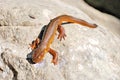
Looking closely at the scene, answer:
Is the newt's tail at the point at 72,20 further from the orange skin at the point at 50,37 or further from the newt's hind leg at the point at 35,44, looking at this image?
the newt's hind leg at the point at 35,44

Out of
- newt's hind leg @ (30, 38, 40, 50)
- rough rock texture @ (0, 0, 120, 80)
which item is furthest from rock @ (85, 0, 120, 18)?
newt's hind leg @ (30, 38, 40, 50)

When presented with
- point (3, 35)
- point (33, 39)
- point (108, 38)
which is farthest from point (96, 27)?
point (3, 35)

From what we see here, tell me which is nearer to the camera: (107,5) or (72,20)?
(72,20)

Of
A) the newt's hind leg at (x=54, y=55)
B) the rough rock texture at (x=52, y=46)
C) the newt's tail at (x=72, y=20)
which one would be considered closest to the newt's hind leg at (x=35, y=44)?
the rough rock texture at (x=52, y=46)

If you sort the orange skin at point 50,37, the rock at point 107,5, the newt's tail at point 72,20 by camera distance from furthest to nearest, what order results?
the rock at point 107,5, the newt's tail at point 72,20, the orange skin at point 50,37

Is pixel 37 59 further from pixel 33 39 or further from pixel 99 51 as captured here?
pixel 99 51

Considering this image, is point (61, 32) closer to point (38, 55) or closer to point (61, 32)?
point (61, 32)

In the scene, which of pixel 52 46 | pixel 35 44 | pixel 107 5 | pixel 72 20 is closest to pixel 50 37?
pixel 52 46
